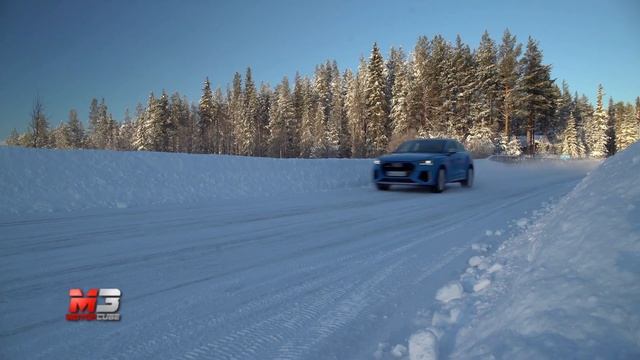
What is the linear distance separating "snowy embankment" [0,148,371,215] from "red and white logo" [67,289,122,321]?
5324 mm

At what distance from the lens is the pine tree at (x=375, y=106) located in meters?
49.1

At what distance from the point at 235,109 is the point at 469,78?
44458mm

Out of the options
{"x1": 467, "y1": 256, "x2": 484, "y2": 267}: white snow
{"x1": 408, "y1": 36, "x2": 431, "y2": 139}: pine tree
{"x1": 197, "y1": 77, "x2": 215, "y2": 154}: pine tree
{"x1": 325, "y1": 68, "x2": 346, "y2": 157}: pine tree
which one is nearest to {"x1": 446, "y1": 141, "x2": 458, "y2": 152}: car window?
{"x1": 467, "y1": 256, "x2": 484, "y2": 267}: white snow

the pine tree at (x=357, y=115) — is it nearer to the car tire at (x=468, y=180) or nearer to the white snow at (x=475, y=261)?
the car tire at (x=468, y=180)

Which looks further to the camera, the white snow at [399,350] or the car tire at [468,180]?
the car tire at [468,180]

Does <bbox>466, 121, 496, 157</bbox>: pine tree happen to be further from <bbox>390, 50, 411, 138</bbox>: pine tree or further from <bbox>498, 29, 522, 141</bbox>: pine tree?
<bbox>390, 50, 411, 138</bbox>: pine tree

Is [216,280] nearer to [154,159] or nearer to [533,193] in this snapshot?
[154,159]

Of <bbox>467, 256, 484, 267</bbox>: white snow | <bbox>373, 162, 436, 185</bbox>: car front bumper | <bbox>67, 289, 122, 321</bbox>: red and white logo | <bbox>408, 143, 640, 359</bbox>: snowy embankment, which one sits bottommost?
<bbox>467, 256, 484, 267</bbox>: white snow

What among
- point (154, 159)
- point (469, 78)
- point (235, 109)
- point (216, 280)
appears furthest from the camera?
point (235, 109)

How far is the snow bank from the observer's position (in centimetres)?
168

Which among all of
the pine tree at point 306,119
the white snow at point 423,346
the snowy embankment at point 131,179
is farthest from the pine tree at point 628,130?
the white snow at point 423,346

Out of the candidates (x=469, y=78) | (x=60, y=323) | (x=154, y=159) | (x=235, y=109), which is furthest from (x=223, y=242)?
(x=235, y=109)

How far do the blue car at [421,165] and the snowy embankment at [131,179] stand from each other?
7.90 ft

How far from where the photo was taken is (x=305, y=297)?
311 cm
